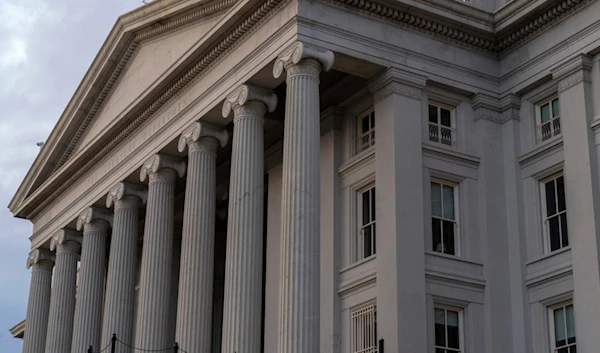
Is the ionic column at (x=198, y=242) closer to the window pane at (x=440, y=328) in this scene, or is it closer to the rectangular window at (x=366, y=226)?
the rectangular window at (x=366, y=226)

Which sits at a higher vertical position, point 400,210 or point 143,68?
point 143,68

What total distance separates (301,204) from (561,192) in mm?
7848

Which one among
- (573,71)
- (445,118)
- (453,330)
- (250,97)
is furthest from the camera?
(445,118)

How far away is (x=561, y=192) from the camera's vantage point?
103ft

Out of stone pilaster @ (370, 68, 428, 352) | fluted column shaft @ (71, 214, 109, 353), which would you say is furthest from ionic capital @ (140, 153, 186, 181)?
stone pilaster @ (370, 68, 428, 352)

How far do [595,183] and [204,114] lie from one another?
12.6 metres

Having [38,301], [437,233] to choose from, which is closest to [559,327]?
[437,233]

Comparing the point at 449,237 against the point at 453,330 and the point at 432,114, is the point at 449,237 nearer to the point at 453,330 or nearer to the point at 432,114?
the point at 453,330

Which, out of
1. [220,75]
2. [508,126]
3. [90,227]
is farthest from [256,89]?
[90,227]

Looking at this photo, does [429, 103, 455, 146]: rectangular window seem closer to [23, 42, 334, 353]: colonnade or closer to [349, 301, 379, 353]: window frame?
[23, 42, 334, 353]: colonnade

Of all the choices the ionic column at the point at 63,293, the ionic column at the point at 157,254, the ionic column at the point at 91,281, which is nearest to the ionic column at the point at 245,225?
the ionic column at the point at 157,254

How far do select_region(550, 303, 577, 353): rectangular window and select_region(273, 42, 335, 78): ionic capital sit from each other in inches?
370

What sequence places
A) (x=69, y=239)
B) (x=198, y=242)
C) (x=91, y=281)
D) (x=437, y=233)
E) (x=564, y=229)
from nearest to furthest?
(x=564, y=229)
(x=437, y=233)
(x=198, y=242)
(x=91, y=281)
(x=69, y=239)

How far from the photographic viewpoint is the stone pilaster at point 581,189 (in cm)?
2892
